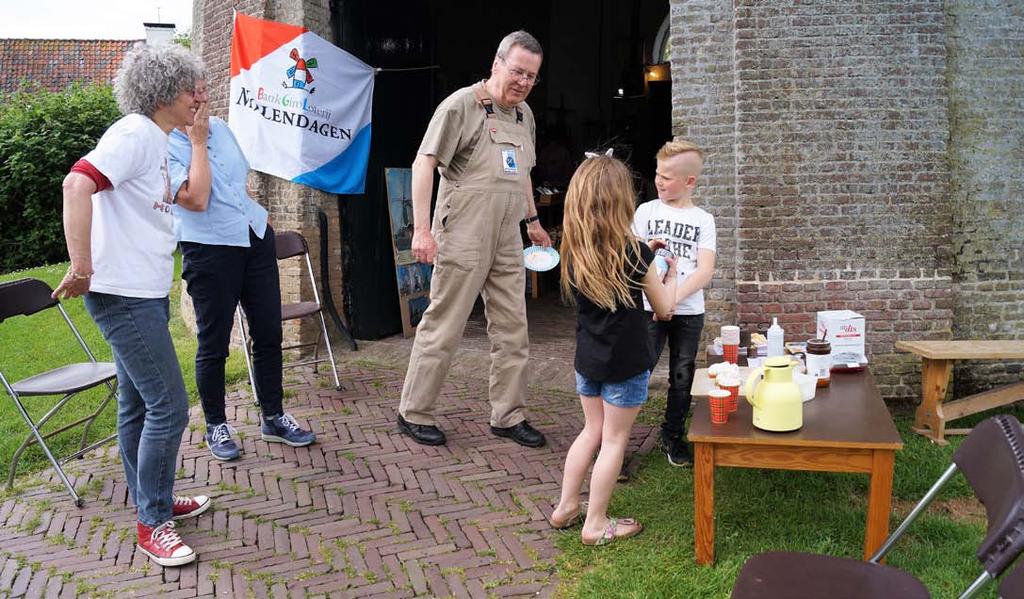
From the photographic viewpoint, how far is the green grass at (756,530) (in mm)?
3201

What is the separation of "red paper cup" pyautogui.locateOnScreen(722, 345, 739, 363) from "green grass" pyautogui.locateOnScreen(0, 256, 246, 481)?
11.9 feet

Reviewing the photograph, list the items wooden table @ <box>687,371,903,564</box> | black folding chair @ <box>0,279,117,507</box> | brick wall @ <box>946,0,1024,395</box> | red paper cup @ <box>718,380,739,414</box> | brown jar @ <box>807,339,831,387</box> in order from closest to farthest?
wooden table @ <box>687,371,903,564</box>
red paper cup @ <box>718,380,739,414</box>
brown jar @ <box>807,339,831,387</box>
black folding chair @ <box>0,279,117,507</box>
brick wall @ <box>946,0,1024,395</box>

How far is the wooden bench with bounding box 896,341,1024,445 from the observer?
15.6ft

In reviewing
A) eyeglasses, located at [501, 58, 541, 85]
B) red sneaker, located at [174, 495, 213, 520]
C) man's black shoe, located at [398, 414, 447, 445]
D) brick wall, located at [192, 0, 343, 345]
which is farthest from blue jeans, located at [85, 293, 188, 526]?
brick wall, located at [192, 0, 343, 345]

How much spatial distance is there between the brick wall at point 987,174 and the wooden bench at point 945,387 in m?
0.49

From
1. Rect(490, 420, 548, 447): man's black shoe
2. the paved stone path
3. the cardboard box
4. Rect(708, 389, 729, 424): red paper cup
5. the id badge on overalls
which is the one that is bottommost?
the paved stone path

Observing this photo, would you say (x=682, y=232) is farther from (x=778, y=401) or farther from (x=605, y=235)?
(x=778, y=401)

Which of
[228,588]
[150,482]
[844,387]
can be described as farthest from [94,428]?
[844,387]

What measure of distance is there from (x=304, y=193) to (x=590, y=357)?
13.3ft

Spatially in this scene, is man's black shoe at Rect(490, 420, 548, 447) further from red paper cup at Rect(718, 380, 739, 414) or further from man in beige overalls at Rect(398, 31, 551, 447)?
red paper cup at Rect(718, 380, 739, 414)

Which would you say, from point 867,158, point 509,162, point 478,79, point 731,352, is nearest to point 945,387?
point 867,158

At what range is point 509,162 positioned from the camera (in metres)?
4.62

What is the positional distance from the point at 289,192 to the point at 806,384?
4.65m

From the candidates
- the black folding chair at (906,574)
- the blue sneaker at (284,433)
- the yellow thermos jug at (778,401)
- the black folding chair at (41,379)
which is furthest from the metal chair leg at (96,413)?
the black folding chair at (906,574)
